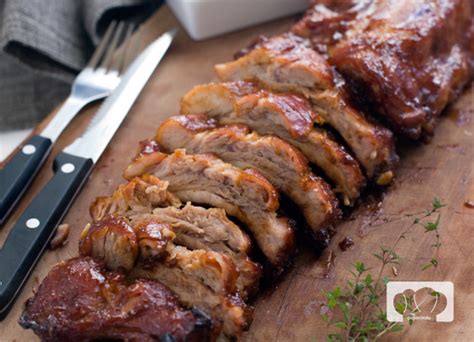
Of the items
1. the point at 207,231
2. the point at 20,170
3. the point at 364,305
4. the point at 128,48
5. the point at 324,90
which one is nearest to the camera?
the point at 207,231

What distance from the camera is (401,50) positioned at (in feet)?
14.4

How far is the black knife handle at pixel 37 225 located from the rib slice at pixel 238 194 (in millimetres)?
737

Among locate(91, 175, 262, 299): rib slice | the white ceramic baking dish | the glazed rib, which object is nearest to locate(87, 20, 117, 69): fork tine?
the white ceramic baking dish

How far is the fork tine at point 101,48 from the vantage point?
17.1ft

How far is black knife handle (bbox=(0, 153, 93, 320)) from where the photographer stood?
3.82 m

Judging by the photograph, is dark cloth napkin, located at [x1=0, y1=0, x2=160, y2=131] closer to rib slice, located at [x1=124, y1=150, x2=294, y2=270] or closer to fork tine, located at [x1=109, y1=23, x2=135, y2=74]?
fork tine, located at [x1=109, y1=23, x2=135, y2=74]

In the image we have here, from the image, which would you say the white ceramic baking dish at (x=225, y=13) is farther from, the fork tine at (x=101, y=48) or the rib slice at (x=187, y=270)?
the rib slice at (x=187, y=270)

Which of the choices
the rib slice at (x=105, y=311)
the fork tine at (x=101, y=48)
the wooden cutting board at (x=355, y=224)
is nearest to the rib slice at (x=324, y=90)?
the wooden cutting board at (x=355, y=224)

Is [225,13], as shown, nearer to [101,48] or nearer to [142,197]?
[101,48]

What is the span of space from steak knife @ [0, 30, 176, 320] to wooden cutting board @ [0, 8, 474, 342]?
126 mm

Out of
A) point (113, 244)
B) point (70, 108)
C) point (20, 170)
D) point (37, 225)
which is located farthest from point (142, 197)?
point (70, 108)

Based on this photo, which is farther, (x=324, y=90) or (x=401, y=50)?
(x=401, y=50)

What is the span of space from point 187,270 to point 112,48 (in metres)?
2.47

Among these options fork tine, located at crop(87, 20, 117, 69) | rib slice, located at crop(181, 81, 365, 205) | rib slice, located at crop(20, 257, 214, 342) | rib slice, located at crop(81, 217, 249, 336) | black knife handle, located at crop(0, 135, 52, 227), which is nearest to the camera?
rib slice, located at crop(20, 257, 214, 342)
